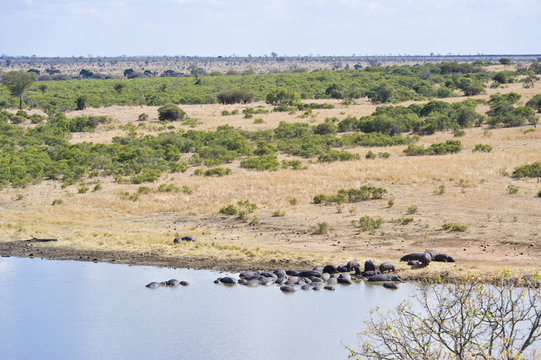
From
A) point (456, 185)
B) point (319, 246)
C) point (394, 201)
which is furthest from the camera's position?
point (456, 185)

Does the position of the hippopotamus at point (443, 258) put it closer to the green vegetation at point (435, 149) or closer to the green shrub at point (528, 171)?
the green shrub at point (528, 171)

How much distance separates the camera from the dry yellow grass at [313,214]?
2630 cm

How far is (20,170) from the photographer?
4209 cm

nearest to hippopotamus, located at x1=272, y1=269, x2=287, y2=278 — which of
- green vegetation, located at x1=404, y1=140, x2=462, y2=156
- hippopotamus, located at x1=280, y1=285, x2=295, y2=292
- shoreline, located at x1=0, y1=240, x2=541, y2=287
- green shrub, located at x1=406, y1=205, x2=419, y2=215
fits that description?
shoreline, located at x1=0, y1=240, x2=541, y2=287

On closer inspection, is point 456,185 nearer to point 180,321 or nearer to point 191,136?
point 180,321

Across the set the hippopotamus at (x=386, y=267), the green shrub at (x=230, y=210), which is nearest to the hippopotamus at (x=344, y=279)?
the hippopotamus at (x=386, y=267)

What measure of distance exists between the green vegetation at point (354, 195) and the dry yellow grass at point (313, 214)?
516 millimetres

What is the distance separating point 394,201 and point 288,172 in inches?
395

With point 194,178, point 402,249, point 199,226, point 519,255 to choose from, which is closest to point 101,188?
point 194,178

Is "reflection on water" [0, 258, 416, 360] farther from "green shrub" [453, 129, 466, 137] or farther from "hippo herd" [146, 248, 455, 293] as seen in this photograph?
"green shrub" [453, 129, 466, 137]

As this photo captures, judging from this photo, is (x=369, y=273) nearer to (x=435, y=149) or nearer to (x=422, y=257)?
(x=422, y=257)

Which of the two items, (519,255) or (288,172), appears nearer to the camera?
(519,255)

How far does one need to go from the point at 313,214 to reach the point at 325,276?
27.9 feet

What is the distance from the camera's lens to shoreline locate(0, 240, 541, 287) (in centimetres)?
2281
